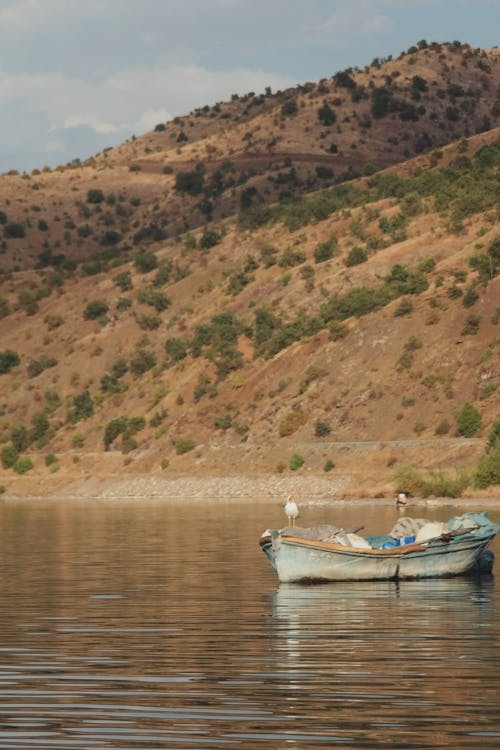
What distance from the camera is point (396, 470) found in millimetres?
85625

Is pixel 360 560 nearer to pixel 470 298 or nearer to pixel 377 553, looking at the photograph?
pixel 377 553

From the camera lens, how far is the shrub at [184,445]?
10494cm

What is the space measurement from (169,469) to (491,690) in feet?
271

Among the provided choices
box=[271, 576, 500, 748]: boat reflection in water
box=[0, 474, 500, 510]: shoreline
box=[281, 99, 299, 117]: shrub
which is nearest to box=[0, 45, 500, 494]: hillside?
box=[0, 474, 500, 510]: shoreline

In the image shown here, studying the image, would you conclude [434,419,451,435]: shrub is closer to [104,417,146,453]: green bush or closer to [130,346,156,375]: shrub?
[104,417,146,453]: green bush

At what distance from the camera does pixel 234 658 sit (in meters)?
24.9

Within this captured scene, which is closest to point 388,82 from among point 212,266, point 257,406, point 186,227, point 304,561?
point 186,227

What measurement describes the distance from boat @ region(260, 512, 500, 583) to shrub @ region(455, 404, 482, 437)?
162ft

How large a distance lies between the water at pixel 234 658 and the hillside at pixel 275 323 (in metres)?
46.0

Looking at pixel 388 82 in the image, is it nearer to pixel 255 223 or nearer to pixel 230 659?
pixel 255 223

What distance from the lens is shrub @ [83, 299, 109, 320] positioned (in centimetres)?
14350

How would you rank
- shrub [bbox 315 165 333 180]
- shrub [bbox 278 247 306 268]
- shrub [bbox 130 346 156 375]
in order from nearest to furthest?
1. shrub [bbox 130 346 156 375]
2. shrub [bbox 278 247 306 268]
3. shrub [bbox 315 165 333 180]

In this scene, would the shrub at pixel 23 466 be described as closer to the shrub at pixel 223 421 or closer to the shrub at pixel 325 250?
the shrub at pixel 223 421

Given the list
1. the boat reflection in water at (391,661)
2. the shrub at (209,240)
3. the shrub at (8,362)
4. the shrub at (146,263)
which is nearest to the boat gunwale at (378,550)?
the boat reflection in water at (391,661)
